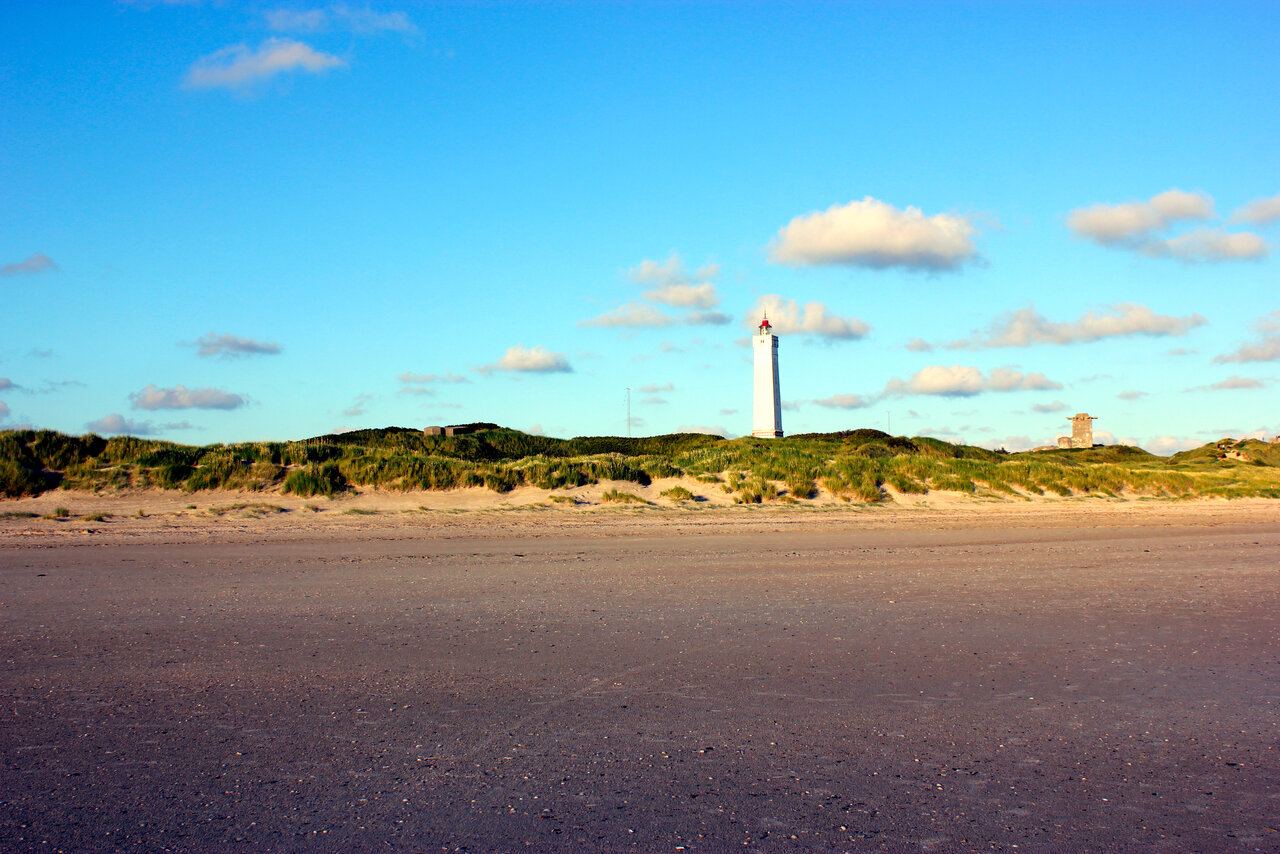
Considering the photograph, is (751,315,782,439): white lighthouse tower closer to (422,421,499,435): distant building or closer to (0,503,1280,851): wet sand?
(422,421,499,435): distant building

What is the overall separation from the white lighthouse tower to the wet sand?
41.7m

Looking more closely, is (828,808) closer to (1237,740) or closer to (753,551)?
(1237,740)

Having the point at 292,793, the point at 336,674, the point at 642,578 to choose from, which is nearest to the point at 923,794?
the point at 292,793

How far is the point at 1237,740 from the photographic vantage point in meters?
4.40

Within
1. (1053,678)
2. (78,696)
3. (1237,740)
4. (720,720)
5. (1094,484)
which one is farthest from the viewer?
(1094,484)

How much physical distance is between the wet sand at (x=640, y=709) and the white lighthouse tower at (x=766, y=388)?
41655 millimetres

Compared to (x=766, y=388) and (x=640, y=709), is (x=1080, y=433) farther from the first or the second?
(x=640, y=709)

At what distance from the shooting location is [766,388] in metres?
52.0

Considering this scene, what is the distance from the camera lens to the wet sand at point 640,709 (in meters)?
3.48

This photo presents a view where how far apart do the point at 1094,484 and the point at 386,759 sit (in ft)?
83.1

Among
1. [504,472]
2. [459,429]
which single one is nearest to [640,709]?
[504,472]

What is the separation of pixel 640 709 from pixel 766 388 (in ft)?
157

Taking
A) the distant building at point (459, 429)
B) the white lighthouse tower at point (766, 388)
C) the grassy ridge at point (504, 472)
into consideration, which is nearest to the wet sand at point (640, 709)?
the grassy ridge at point (504, 472)

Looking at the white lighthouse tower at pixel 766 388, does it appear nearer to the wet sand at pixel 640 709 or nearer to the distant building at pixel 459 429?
the distant building at pixel 459 429
